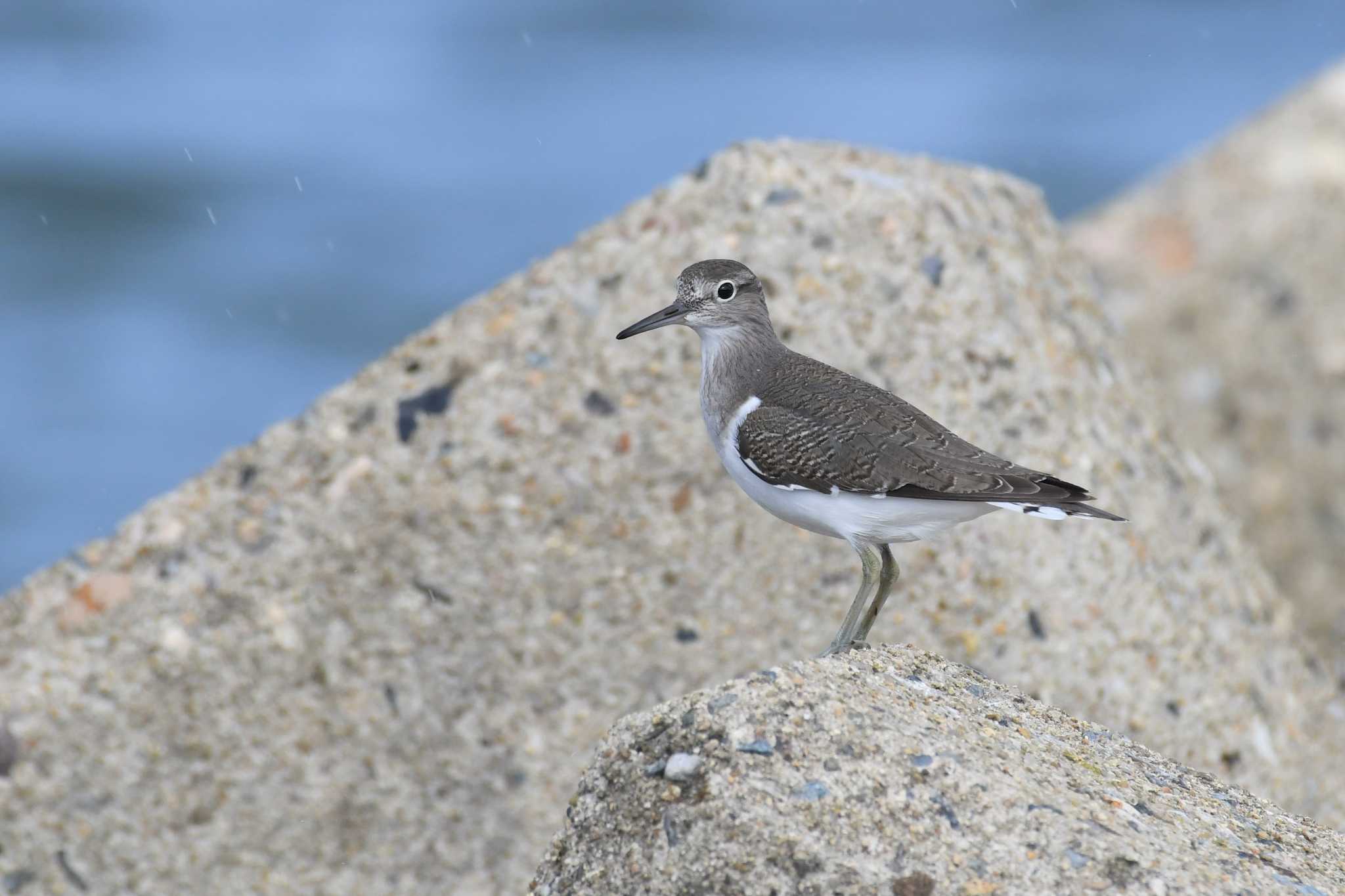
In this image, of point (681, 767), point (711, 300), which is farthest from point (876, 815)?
point (711, 300)

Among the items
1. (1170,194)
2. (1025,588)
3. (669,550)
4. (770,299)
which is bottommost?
(669,550)

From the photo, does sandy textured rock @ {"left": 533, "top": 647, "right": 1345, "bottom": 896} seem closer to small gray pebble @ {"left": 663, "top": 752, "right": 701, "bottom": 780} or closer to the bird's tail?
small gray pebble @ {"left": 663, "top": 752, "right": 701, "bottom": 780}

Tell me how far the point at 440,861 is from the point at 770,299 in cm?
278

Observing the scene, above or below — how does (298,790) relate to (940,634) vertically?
below

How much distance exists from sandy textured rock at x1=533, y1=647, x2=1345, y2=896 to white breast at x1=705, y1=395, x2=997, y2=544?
2.44 ft

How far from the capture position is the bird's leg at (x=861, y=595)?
196 inches

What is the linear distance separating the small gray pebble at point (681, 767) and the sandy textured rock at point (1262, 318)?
669 centimetres

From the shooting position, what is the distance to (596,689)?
6246 millimetres

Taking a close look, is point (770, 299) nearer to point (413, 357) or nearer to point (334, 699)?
point (413, 357)

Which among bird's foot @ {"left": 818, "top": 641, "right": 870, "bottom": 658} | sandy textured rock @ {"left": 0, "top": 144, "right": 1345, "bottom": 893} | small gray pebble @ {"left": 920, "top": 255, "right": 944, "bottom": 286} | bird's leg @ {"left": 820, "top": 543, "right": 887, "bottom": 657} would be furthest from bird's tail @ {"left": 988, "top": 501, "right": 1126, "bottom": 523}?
small gray pebble @ {"left": 920, "top": 255, "right": 944, "bottom": 286}

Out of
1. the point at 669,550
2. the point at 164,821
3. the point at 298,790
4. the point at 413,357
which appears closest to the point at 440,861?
the point at 298,790

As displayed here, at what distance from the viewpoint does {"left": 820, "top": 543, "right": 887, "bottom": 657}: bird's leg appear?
497cm

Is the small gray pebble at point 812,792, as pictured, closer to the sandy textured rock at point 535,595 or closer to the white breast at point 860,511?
the white breast at point 860,511

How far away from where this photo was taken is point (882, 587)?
16.4 feet
